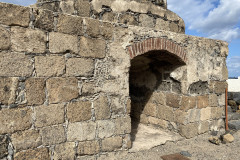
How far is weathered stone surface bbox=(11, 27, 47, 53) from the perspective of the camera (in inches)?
94.9

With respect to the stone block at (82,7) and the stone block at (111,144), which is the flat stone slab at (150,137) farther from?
the stone block at (82,7)

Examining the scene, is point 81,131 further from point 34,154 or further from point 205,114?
point 205,114

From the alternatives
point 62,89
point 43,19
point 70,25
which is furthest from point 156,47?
point 43,19

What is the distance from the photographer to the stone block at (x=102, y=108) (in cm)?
305

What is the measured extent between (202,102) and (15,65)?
3.73 meters

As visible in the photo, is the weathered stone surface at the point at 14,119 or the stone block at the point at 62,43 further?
the stone block at the point at 62,43

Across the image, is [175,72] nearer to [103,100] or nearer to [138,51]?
[138,51]

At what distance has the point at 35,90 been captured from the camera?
2.55 m

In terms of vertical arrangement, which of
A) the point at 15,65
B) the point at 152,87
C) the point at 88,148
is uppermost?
the point at 15,65

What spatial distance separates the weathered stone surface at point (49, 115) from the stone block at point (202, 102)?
9.68ft

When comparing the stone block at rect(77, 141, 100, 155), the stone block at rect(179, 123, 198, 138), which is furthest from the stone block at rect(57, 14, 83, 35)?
the stone block at rect(179, 123, 198, 138)

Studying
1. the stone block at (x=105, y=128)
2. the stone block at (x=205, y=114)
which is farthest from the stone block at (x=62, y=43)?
the stone block at (x=205, y=114)

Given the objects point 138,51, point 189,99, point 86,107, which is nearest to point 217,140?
point 189,99

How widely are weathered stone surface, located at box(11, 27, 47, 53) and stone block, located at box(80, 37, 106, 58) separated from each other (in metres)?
0.54
